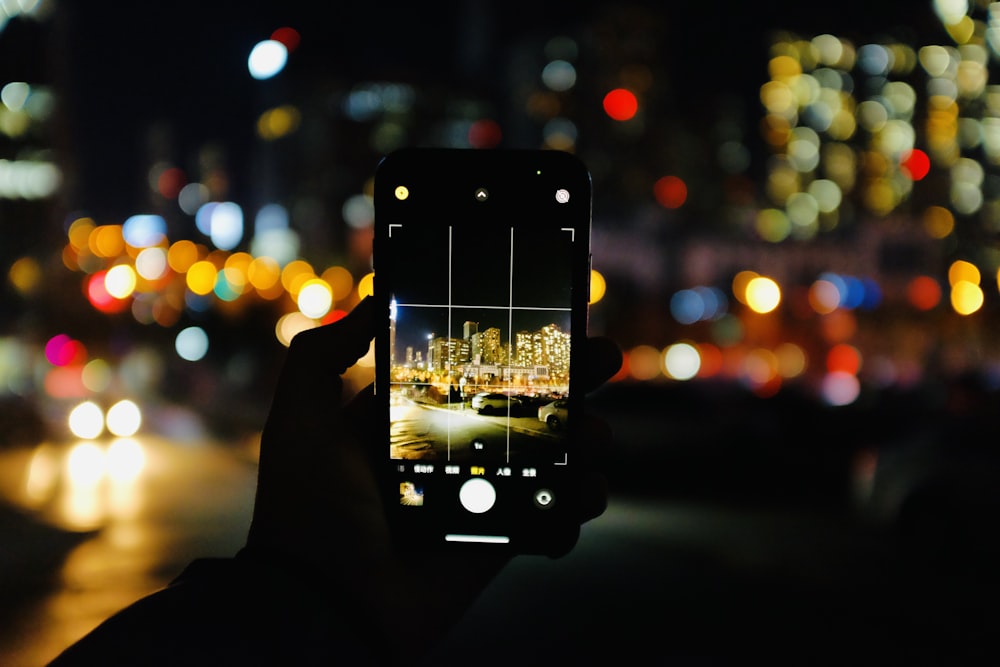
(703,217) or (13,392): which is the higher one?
(703,217)

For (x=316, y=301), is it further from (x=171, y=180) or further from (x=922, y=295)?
(x=922, y=295)

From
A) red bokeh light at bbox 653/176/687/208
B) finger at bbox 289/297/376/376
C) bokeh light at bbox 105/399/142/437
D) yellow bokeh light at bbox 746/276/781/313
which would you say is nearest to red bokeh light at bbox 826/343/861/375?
yellow bokeh light at bbox 746/276/781/313

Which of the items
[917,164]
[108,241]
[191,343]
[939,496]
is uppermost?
[917,164]

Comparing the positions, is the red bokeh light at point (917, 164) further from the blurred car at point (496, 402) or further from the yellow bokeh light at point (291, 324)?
the blurred car at point (496, 402)

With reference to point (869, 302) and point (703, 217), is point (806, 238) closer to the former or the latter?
point (703, 217)

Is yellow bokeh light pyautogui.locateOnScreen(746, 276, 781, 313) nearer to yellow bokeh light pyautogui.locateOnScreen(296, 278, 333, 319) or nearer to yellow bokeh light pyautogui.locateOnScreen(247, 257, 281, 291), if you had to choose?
yellow bokeh light pyautogui.locateOnScreen(296, 278, 333, 319)

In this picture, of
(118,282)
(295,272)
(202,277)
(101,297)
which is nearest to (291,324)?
(118,282)

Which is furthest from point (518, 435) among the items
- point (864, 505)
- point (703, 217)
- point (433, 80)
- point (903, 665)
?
point (703, 217)
